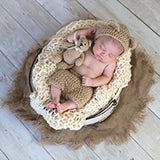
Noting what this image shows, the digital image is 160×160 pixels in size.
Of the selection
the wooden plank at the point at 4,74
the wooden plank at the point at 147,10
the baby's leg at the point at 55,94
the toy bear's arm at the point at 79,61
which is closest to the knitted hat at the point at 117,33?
the toy bear's arm at the point at 79,61

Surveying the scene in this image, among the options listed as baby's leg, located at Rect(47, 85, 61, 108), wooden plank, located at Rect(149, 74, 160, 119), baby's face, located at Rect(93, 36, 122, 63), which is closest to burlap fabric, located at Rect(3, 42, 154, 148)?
wooden plank, located at Rect(149, 74, 160, 119)

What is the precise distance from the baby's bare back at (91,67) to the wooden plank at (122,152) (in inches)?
12.4

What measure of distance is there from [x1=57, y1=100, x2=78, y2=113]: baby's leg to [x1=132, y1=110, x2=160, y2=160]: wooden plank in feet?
1.06

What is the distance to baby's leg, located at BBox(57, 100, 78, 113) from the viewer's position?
1178 mm

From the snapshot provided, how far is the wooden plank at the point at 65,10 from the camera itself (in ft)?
4.97

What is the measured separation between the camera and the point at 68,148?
1.34m

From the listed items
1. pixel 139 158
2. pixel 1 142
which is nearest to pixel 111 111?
pixel 139 158

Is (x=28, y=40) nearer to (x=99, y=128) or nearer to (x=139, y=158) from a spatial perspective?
(x=99, y=128)

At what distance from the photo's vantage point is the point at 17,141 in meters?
1.36

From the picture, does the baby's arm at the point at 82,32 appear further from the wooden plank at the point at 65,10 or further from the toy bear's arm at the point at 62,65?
the wooden plank at the point at 65,10

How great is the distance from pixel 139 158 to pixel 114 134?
0.14 metres

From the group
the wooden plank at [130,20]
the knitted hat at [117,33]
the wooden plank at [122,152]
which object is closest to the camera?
the knitted hat at [117,33]

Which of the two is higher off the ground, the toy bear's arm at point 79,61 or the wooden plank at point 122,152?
the toy bear's arm at point 79,61

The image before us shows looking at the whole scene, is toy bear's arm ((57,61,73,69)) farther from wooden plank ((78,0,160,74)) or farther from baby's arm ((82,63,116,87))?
wooden plank ((78,0,160,74))
